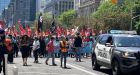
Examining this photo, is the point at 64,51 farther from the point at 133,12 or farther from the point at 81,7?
the point at 81,7

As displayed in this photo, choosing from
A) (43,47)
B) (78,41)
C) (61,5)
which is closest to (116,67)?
(78,41)

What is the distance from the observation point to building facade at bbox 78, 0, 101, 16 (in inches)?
5354

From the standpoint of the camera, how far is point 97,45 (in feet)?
71.8

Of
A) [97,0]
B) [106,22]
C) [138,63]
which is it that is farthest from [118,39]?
[97,0]

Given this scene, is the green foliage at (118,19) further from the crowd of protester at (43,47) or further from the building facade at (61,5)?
the building facade at (61,5)

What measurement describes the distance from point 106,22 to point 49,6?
119 meters

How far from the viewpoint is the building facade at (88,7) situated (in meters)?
136

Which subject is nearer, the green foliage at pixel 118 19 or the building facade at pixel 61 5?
the green foliage at pixel 118 19

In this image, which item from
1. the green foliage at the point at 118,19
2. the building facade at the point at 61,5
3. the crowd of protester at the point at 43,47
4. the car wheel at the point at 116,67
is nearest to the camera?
the car wheel at the point at 116,67

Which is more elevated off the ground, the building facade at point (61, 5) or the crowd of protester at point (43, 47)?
the building facade at point (61, 5)

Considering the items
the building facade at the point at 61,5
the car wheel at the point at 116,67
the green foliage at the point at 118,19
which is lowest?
the car wheel at the point at 116,67

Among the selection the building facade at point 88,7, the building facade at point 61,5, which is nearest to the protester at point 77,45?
the building facade at point 88,7

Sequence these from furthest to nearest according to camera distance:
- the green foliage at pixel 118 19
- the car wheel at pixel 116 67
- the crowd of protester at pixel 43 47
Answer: the green foliage at pixel 118 19 < the crowd of protester at pixel 43 47 < the car wheel at pixel 116 67

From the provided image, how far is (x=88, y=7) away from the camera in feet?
472
